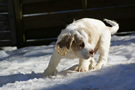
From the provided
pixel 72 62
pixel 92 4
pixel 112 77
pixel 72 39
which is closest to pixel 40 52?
pixel 72 62

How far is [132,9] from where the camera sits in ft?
22.4

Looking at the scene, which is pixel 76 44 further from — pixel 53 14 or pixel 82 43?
pixel 53 14

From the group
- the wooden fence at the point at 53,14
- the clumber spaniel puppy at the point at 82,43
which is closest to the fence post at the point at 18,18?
the wooden fence at the point at 53,14

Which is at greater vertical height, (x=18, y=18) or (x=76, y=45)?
(x=76, y=45)

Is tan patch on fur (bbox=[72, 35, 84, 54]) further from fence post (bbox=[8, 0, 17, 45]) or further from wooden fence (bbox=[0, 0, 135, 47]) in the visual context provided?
fence post (bbox=[8, 0, 17, 45])

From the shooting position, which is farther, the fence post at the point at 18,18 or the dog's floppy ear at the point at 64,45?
the fence post at the point at 18,18

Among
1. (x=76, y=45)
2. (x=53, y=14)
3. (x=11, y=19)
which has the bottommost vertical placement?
(x=11, y=19)

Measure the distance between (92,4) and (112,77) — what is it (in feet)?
14.6

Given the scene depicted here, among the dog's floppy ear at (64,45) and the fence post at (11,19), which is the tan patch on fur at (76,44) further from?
the fence post at (11,19)

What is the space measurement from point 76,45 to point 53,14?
3.97m

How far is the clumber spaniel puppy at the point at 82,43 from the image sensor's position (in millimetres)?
2984

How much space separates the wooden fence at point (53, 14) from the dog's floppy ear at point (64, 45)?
3.83 m

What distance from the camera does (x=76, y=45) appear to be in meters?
3.00

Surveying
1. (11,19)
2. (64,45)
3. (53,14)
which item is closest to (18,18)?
(11,19)
